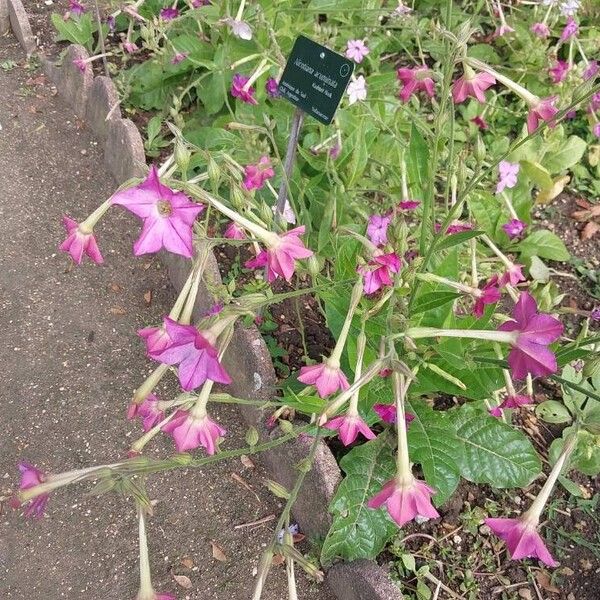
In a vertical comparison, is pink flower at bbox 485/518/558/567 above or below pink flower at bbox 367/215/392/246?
below

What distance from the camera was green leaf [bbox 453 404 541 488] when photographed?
5.53 ft

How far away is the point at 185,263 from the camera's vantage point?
7.54ft

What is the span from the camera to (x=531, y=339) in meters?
1.20

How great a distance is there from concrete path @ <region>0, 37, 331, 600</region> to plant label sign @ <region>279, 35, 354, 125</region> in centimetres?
93

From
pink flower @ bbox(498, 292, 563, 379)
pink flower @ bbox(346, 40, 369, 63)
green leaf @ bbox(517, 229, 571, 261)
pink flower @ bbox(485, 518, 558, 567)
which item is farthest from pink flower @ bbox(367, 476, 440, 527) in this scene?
pink flower @ bbox(346, 40, 369, 63)

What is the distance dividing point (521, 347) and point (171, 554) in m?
1.11

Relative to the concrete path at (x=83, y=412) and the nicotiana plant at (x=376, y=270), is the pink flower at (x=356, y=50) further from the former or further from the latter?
the concrete path at (x=83, y=412)

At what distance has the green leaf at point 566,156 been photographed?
275 cm

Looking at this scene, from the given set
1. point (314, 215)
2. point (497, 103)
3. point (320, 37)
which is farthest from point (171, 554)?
point (497, 103)

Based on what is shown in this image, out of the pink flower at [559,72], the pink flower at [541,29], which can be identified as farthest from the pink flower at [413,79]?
the pink flower at [541,29]

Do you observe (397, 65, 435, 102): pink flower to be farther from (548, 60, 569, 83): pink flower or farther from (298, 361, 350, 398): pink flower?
(548, 60, 569, 83): pink flower

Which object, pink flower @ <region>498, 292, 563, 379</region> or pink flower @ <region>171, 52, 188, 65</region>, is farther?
pink flower @ <region>171, 52, 188, 65</region>

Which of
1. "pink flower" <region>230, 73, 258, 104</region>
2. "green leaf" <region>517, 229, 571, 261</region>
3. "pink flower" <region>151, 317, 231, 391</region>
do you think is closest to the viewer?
"pink flower" <region>151, 317, 231, 391</region>

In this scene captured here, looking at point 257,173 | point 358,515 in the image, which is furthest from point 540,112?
point 358,515
